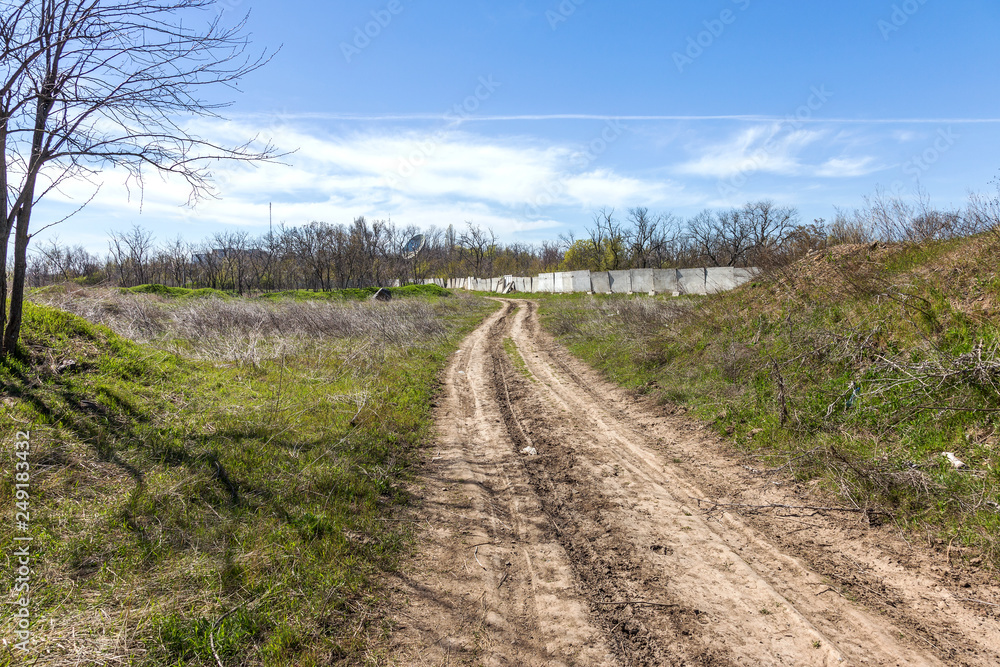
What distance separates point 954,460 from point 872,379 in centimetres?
159

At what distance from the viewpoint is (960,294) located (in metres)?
6.30

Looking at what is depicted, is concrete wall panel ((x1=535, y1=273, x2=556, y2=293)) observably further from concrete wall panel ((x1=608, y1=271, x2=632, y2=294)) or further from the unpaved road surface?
the unpaved road surface

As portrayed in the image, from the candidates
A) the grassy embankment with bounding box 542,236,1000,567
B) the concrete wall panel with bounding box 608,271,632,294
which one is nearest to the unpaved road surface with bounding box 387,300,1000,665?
the grassy embankment with bounding box 542,236,1000,567

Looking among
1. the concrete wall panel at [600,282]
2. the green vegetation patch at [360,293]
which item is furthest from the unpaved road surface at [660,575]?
the concrete wall panel at [600,282]

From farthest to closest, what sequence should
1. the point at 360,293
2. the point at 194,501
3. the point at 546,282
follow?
the point at 546,282
the point at 360,293
the point at 194,501

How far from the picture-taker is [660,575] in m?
3.62

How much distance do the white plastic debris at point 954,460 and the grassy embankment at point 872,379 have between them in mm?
60

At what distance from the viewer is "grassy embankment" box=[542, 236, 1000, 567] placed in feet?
14.2

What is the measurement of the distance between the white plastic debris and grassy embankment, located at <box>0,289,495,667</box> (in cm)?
506

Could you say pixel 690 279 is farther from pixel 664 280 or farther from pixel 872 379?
pixel 872 379

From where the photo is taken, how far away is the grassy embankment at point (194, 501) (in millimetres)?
2896

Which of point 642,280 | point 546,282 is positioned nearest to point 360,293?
point 546,282

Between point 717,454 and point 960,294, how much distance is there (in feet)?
12.6

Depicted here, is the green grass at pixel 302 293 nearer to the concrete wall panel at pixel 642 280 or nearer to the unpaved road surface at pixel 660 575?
the concrete wall panel at pixel 642 280
